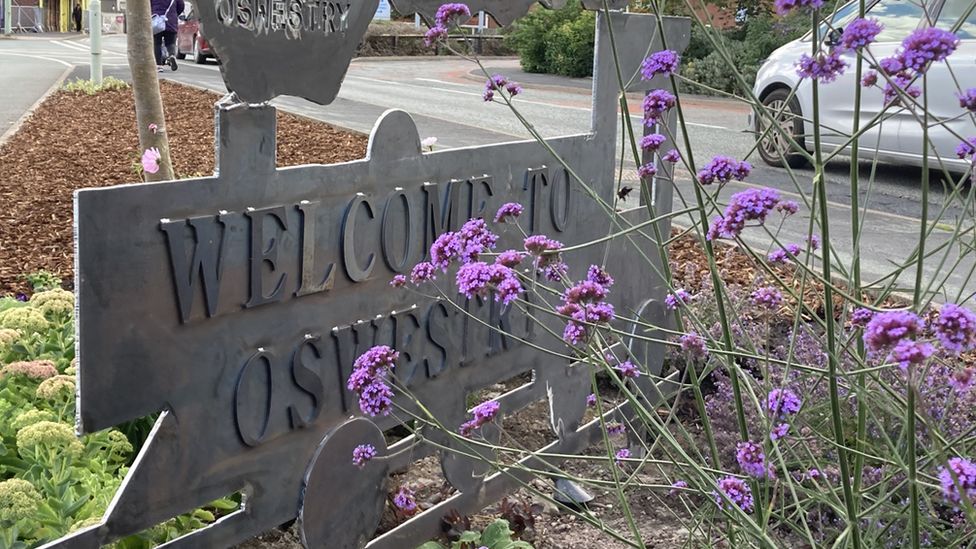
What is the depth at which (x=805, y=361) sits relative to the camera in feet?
13.6

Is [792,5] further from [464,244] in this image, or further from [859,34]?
[464,244]

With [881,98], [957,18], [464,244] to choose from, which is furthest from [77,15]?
[464,244]

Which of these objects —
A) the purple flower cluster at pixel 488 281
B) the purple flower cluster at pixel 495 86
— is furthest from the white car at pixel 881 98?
the purple flower cluster at pixel 488 281

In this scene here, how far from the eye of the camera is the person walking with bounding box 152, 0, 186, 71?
60.2 feet

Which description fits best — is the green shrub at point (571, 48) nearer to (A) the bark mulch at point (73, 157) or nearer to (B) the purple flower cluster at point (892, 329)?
(A) the bark mulch at point (73, 157)

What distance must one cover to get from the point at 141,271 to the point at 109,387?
22cm

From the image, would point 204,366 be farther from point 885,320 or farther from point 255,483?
point 885,320

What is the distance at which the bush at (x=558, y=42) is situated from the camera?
2478cm

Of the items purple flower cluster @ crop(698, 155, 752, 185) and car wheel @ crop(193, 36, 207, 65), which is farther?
car wheel @ crop(193, 36, 207, 65)

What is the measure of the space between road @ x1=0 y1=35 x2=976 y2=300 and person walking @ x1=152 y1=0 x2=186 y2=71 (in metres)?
0.53

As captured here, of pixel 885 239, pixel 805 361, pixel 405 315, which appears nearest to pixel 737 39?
pixel 885 239

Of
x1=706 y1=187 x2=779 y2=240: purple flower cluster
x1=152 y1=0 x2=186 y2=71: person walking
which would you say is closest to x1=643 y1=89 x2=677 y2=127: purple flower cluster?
x1=706 y1=187 x2=779 y2=240: purple flower cluster

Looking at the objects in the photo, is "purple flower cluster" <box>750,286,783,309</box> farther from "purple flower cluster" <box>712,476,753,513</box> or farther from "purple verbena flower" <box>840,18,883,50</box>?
"purple verbena flower" <box>840,18,883,50</box>

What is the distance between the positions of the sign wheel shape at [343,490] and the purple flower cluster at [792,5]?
4.71 ft
